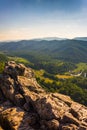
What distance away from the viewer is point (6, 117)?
55000 mm

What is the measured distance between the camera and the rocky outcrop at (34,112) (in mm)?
49656

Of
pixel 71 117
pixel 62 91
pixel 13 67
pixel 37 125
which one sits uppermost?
pixel 13 67

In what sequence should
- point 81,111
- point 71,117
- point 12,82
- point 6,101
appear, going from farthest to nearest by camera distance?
point 12,82 → point 6,101 → point 81,111 → point 71,117

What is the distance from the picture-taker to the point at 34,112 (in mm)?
58156

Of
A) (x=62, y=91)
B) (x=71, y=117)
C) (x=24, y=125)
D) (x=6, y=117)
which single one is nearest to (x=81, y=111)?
(x=71, y=117)

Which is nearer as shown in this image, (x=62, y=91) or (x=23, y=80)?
(x=23, y=80)

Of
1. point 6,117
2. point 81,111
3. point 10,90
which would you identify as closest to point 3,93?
point 10,90

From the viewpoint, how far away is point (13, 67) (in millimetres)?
81312

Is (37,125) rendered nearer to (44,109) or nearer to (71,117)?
(44,109)

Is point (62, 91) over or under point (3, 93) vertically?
under

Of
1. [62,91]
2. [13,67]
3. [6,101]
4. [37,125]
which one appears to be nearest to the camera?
[37,125]

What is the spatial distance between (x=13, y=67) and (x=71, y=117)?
129ft

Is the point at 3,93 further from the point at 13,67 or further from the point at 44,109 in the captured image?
the point at 44,109

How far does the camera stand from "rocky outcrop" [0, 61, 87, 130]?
49.7 metres
